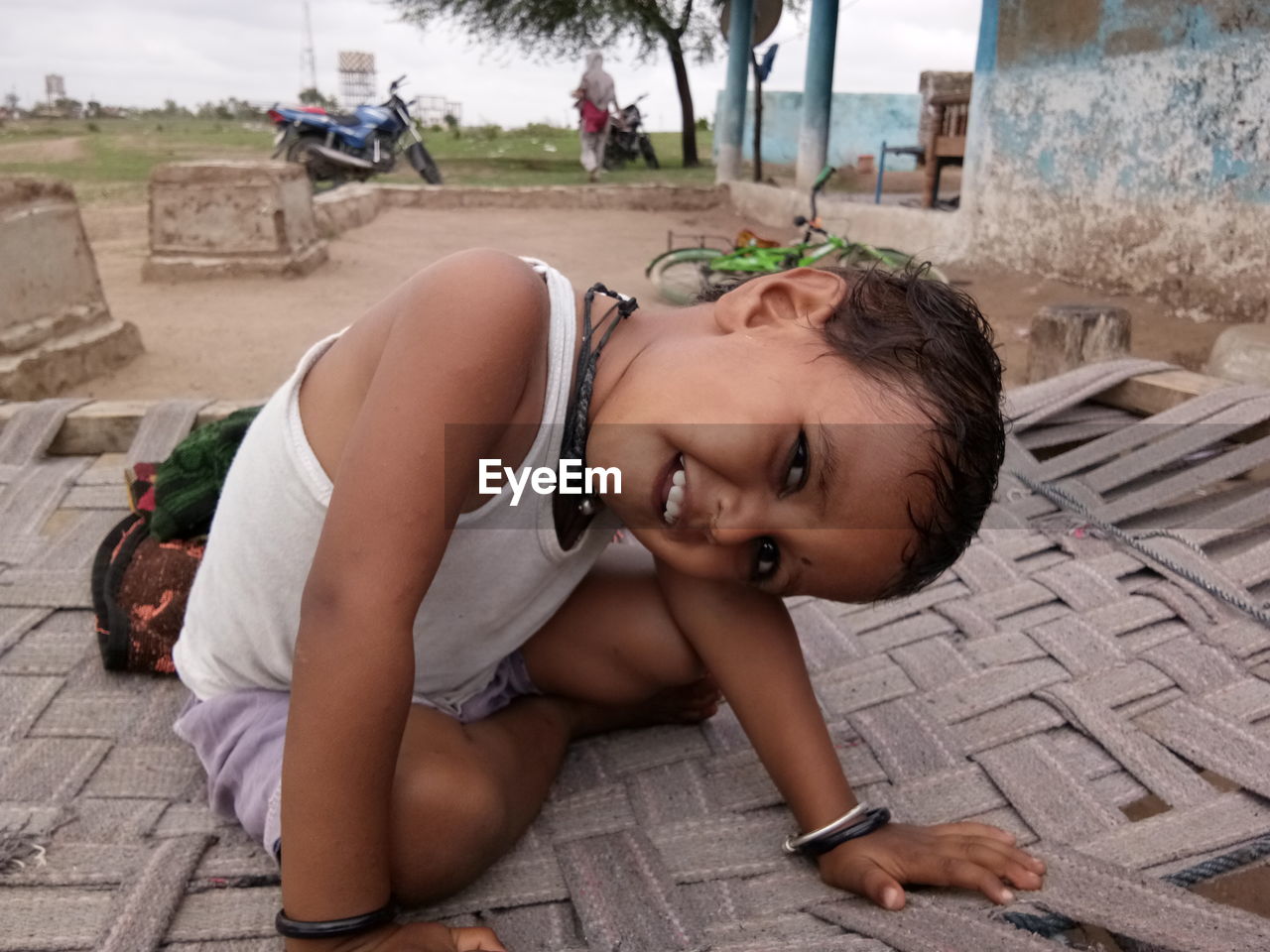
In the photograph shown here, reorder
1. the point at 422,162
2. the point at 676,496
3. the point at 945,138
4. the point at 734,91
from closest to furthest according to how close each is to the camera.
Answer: the point at 676,496 < the point at 945,138 < the point at 734,91 < the point at 422,162

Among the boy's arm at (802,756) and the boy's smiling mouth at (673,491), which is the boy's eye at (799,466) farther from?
the boy's arm at (802,756)

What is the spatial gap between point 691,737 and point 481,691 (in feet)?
0.94

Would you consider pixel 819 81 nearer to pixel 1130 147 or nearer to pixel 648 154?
pixel 1130 147

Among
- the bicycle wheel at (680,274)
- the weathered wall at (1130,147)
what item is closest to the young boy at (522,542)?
the weathered wall at (1130,147)

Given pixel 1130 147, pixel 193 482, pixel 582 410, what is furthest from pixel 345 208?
pixel 582 410

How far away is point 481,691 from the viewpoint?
1233 millimetres

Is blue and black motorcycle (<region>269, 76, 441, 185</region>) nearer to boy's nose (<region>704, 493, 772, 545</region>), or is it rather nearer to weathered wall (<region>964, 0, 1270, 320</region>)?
weathered wall (<region>964, 0, 1270, 320</region>)

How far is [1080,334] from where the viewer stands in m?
2.43

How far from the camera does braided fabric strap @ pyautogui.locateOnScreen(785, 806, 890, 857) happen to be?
1.02 meters

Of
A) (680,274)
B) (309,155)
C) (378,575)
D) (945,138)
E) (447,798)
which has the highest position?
(945,138)

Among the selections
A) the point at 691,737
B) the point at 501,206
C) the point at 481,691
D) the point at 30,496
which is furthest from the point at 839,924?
the point at 501,206

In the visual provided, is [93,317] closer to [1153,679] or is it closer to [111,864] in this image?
[111,864]

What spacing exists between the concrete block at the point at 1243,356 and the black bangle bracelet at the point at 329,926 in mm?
2640

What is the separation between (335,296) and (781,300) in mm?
4552
